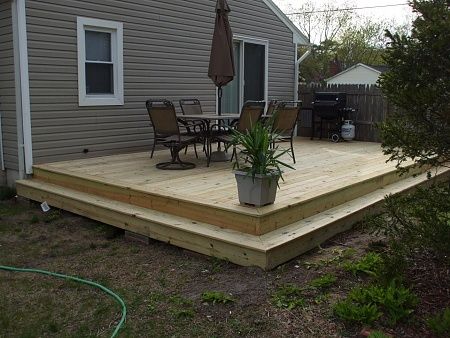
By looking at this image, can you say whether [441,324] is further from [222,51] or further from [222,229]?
[222,51]

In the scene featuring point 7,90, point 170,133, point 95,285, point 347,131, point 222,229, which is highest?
point 7,90

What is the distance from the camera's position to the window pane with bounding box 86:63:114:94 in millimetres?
6477

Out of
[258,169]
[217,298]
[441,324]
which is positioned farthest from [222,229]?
[441,324]

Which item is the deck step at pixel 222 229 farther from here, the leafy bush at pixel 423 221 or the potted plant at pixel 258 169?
the leafy bush at pixel 423 221

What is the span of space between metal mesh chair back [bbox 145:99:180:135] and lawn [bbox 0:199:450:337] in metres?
1.69

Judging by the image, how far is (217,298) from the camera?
3.06m

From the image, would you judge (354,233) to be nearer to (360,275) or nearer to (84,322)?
(360,275)

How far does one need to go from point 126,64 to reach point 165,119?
1.67 metres

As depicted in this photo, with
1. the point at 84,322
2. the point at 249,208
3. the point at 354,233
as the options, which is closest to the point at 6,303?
the point at 84,322

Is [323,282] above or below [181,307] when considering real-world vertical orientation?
above

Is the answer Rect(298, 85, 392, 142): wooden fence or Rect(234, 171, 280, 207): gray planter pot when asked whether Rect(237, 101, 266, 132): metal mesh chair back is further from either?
Rect(298, 85, 392, 142): wooden fence

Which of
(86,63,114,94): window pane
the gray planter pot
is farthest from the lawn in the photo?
(86,63,114,94): window pane

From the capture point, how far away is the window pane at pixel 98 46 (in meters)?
6.43

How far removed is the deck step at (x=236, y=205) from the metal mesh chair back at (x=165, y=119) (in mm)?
1028
